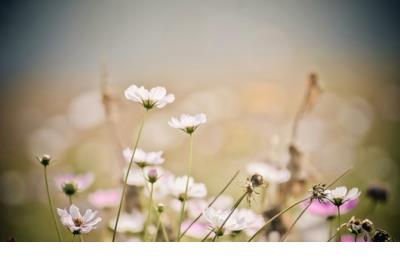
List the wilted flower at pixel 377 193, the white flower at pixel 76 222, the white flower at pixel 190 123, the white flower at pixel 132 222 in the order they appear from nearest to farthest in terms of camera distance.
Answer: the white flower at pixel 76 222, the white flower at pixel 190 123, the white flower at pixel 132 222, the wilted flower at pixel 377 193

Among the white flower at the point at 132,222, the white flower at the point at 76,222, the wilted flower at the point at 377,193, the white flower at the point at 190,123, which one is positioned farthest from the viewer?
the wilted flower at the point at 377,193

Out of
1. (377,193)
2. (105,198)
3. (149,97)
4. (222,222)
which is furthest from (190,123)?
(377,193)

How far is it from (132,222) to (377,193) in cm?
59

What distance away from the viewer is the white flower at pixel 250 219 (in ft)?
4.06

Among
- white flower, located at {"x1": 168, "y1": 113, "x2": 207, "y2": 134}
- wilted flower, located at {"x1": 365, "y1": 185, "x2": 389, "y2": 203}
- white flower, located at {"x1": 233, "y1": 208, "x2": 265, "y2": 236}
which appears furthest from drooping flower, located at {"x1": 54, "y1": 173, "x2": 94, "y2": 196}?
wilted flower, located at {"x1": 365, "y1": 185, "x2": 389, "y2": 203}

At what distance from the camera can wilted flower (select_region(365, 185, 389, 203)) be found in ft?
4.83

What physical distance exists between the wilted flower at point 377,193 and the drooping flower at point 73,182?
670 mm

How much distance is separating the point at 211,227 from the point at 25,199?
539 mm

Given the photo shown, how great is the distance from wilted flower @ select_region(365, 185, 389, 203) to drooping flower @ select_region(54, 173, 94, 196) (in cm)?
67

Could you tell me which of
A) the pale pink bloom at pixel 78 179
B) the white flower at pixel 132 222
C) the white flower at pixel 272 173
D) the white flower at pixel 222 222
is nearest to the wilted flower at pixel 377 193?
the white flower at pixel 272 173

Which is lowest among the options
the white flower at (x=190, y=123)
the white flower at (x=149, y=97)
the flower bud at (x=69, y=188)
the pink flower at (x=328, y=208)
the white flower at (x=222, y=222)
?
the white flower at (x=222, y=222)

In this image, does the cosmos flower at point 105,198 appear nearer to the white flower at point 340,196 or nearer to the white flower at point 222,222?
the white flower at point 222,222
